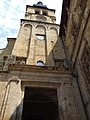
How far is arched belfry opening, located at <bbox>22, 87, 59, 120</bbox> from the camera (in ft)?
37.0

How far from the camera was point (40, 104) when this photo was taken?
12.8 meters

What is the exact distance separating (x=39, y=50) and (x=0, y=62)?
3260 mm

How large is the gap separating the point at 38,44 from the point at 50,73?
14.4ft

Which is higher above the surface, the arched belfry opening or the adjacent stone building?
the adjacent stone building

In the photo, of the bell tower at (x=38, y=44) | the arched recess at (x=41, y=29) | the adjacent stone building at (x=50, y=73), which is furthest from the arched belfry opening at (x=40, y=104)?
the arched recess at (x=41, y=29)

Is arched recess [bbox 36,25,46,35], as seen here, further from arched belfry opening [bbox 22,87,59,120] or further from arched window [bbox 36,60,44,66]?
arched belfry opening [bbox 22,87,59,120]

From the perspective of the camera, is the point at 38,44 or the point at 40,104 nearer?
the point at 40,104

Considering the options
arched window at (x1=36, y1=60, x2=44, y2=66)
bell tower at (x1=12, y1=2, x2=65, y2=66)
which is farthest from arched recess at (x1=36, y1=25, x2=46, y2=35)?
arched window at (x1=36, y1=60, x2=44, y2=66)

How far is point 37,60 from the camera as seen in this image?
13.0 meters

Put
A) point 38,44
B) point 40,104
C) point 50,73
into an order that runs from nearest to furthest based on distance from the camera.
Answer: point 50,73 → point 40,104 → point 38,44

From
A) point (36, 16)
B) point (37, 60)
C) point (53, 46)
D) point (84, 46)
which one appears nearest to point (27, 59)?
point (37, 60)

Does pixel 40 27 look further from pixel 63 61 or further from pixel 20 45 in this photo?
pixel 63 61

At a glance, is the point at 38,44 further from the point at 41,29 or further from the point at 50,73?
the point at 50,73

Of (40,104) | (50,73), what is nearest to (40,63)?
(50,73)
